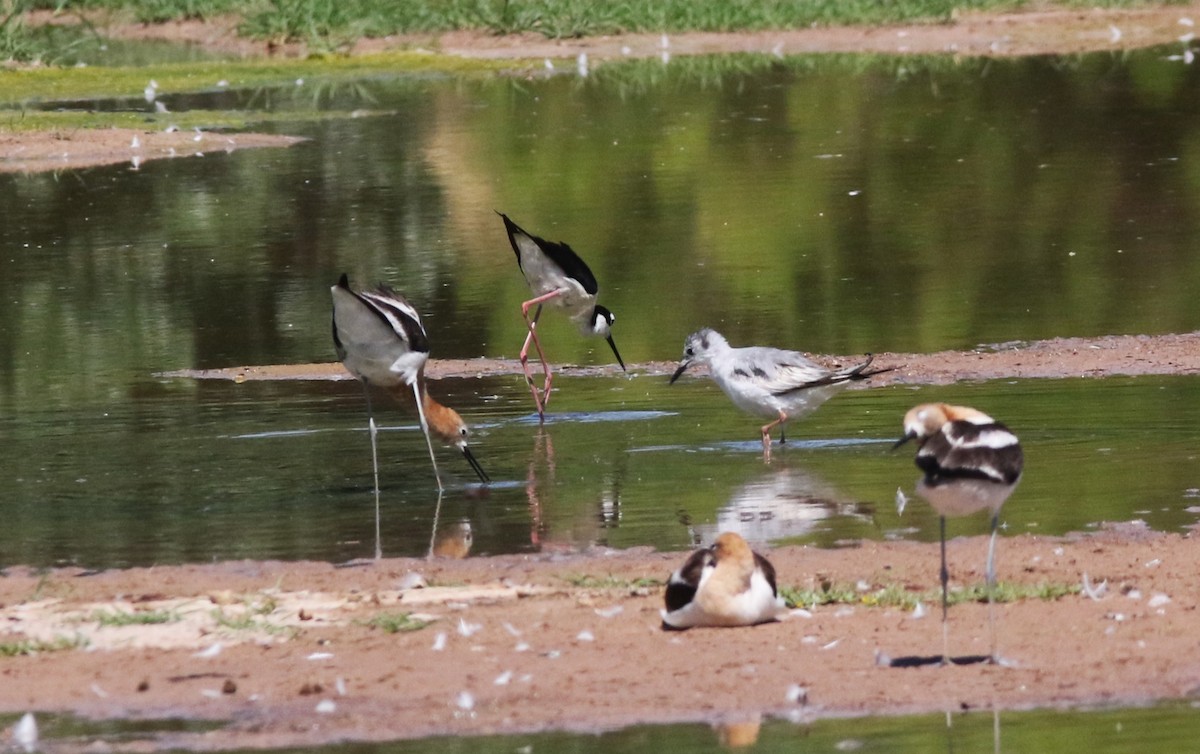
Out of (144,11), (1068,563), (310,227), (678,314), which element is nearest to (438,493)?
(1068,563)

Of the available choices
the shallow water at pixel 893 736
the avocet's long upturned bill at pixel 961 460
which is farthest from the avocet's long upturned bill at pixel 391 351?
the shallow water at pixel 893 736

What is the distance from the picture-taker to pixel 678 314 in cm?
1758

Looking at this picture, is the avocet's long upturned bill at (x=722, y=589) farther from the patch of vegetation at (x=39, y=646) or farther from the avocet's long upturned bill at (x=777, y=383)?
the avocet's long upturned bill at (x=777, y=383)

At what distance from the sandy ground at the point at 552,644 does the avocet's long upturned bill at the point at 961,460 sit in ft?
1.25

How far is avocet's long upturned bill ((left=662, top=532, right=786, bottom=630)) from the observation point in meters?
8.49

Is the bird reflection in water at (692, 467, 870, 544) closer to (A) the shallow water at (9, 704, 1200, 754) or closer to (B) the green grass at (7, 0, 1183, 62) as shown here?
(A) the shallow water at (9, 704, 1200, 754)

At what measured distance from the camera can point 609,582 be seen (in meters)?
9.40

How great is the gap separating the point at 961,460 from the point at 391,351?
4848 mm

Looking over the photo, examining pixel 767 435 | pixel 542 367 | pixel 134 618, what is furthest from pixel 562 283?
pixel 134 618

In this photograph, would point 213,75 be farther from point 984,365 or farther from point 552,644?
point 552,644

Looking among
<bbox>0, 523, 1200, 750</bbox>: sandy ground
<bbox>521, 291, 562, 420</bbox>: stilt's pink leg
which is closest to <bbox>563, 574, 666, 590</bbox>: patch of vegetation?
<bbox>0, 523, 1200, 750</bbox>: sandy ground

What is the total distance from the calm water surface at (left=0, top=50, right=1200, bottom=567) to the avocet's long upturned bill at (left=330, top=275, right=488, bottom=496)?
0.26m

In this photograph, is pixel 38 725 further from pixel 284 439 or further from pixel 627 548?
pixel 284 439

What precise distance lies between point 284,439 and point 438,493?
1.66 m
